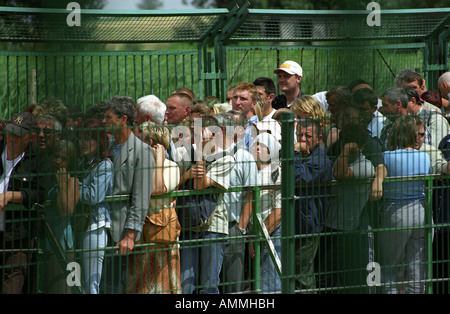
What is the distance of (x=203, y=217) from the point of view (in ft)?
11.7

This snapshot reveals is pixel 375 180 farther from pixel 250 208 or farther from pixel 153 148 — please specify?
pixel 153 148

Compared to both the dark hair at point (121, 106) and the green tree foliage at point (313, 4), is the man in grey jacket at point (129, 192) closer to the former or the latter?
the dark hair at point (121, 106)

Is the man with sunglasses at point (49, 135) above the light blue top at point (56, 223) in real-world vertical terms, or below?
above

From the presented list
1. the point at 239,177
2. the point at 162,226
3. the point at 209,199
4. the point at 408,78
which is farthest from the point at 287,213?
the point at 408,78

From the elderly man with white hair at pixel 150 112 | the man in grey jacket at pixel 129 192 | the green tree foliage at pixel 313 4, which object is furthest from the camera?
the elderly man with white hair at pixel 150 112

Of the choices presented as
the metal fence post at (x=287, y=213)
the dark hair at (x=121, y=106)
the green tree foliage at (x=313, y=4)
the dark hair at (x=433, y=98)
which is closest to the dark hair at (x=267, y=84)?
the green tree foliage at (x=313, y=4)

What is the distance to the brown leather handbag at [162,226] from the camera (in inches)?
137

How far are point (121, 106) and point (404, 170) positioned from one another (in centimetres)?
180

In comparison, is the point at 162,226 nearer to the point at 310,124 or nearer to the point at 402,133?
the point at 310,124

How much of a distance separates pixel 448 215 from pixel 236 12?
140 inches

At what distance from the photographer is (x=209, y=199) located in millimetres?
3576

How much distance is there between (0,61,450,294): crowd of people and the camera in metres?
3.26

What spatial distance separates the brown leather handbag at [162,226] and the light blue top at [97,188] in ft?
0.82

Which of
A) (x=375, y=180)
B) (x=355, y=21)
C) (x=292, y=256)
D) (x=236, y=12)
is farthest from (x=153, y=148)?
(x=236, y=12)
